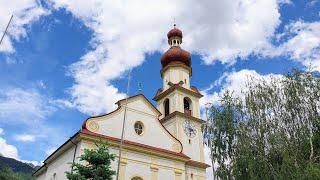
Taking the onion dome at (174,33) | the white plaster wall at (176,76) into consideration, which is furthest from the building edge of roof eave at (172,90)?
the onion dome at (174,33)

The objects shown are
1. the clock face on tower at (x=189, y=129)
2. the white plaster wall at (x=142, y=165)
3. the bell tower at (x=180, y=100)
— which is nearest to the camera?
the white plaster wall at (x=142, y=165)

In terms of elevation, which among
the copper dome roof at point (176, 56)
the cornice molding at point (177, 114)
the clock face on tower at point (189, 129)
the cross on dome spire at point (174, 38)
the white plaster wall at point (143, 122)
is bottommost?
the white plaster wall at point (143, 122)

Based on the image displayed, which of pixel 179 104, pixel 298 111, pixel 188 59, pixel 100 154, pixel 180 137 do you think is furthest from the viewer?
pixel 188 59

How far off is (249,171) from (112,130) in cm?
1114

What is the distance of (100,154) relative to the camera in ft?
63.5

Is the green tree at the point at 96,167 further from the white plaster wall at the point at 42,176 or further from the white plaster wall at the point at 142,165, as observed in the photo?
the white plaster wall at the point at 42,176

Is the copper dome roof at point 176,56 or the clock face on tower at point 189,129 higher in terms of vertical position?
the copper dome roof at point 176,56

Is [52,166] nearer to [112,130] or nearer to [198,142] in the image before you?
[112,130]

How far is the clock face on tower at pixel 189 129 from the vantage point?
33.6 m

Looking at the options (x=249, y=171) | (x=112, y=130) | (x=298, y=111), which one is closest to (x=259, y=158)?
(x=249, y=171)

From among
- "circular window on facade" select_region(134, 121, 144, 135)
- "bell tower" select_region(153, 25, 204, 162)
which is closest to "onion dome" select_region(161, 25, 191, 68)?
"bell tower" select_region(153, 25, 204, 162)

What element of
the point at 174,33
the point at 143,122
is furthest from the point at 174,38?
the point at 143,122

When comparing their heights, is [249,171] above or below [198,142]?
below

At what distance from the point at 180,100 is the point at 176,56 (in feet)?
18.0
